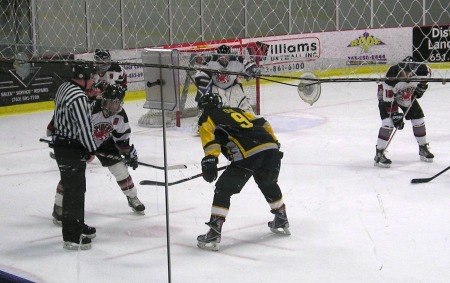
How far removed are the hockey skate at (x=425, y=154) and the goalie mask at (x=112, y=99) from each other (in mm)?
2926

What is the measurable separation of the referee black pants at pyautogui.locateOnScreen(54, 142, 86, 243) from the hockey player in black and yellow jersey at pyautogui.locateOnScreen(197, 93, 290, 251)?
71 centimetres

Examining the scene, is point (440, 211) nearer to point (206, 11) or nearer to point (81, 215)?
point (81, 215)

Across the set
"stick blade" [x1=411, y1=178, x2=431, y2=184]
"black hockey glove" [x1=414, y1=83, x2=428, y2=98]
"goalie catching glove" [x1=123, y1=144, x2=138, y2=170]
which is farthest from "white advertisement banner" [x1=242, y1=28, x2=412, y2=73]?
"goalie catching glove" [x1=123, y1=144, x2=138, y2=170]

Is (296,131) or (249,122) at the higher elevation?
(249,122)

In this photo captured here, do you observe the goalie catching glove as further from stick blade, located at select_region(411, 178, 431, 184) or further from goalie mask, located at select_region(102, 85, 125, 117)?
stick blade, located at select_region(411, 178, 431, 184)

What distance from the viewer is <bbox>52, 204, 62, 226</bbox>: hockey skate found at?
5.65 metres

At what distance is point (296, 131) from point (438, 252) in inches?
167

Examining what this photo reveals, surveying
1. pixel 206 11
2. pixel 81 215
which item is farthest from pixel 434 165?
pixel 206 11

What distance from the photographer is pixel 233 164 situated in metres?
5.12

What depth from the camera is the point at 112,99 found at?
18.1 feet

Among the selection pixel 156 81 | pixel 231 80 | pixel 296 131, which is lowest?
pixel 296 131

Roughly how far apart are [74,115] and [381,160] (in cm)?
314

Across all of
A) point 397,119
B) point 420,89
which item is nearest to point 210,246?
point 397,119

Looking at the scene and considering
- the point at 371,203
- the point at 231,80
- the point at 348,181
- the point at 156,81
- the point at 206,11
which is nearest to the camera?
the point at 156,81
